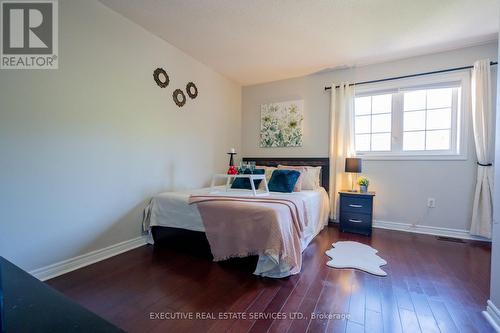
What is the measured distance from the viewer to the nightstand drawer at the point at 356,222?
123 inches

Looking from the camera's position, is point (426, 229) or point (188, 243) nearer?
point (188, 243)

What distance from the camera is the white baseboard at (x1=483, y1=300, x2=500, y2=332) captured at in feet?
4.50

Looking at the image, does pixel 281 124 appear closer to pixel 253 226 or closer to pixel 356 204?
pixel 356 204

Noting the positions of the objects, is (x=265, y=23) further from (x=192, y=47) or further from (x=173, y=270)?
(x=173, y=270)

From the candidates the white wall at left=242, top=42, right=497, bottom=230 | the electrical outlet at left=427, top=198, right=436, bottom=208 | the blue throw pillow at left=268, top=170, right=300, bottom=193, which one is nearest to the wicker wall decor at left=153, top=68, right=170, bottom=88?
the blue throw pillow at left=268, top=170, right=300, bottom=193

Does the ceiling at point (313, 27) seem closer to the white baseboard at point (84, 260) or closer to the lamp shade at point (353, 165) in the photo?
the lamp shade at point (353, 165)

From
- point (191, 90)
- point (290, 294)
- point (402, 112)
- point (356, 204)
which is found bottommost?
point (290, 294)

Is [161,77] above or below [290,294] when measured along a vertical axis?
above

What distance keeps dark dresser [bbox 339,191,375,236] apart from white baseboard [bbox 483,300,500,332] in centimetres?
164

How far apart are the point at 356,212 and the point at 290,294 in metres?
1.91

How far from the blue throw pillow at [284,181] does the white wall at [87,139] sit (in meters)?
1.29

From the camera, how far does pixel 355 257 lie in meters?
2.39

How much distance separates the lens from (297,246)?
2115 mm

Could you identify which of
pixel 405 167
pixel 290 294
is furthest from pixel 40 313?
pixel 405 167
